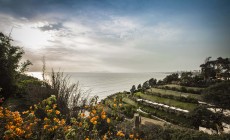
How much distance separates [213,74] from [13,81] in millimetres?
50401

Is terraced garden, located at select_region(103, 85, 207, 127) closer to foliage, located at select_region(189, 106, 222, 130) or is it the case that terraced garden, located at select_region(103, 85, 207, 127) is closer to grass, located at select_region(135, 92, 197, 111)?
grass, located at select_region(135, 92, 197, 111)

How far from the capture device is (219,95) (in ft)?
62.0

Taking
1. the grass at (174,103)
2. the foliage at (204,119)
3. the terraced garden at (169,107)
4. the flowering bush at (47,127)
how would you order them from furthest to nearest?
the grass at (174,103) → the terraced garden at (169,107) → the foliage at (204,119) → the flowering bush at (47,127)

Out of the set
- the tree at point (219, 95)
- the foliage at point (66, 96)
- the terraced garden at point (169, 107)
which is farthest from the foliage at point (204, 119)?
the foliage at point (66, 96)

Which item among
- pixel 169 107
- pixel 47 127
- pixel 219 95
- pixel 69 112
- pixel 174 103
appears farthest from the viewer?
pixel 174 103

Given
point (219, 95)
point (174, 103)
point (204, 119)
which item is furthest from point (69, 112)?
point (174, 103)

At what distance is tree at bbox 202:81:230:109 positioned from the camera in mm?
18625

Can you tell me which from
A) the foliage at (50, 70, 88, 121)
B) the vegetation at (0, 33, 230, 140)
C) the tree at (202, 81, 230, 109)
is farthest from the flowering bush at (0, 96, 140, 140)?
the tree at (202, 81, 230, 109)

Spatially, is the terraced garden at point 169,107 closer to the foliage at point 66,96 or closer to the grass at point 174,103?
the grass at point 174,103

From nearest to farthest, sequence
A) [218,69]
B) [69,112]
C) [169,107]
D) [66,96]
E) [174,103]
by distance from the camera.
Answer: [69,112]
[66,96]
[169,107]
[174,103]
[218,69]

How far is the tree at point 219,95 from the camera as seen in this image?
18625 millimetres

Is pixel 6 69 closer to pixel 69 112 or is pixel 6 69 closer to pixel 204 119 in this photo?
pixel 69 112

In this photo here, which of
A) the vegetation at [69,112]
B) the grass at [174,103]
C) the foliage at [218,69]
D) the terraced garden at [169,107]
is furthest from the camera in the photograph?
the foliage at [218,69]

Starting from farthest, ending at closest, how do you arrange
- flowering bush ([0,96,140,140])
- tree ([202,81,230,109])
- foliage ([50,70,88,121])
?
tree ([202,81,230,109])
foliage ([50,70,88,121])
flowering bush ([0,96,140,140])
